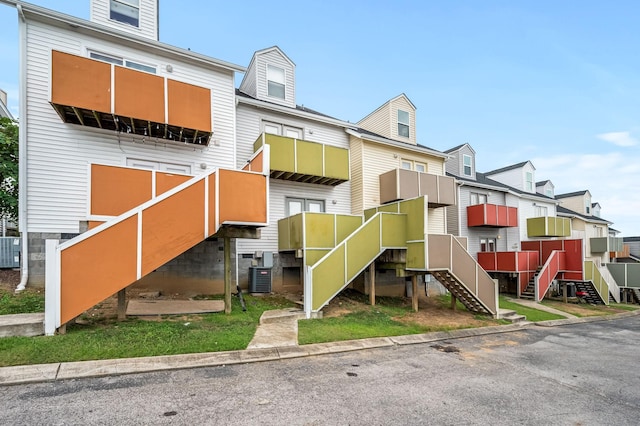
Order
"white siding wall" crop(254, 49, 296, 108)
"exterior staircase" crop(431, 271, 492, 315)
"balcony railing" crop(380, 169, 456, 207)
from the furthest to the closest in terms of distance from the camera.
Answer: "balcony railing" crop(380, 169, 456, 207), "white siding wall" crop(254, 49, 296, 108), "exterior staircase" crop(431, 271, 492, 315)

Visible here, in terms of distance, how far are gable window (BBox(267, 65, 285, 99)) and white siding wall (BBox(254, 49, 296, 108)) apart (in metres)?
0.17

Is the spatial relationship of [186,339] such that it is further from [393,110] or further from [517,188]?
[517,188]

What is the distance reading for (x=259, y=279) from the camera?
13492 mm

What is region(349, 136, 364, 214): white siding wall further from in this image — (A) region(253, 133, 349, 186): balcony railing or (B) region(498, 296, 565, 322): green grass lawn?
(B) region(498, 296, 565, 322): green grass lawn

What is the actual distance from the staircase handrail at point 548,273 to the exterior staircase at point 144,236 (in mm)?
18991

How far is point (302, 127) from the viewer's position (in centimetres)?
1639

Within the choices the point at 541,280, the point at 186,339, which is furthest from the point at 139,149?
the point at 541,280

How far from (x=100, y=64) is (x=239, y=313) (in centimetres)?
922

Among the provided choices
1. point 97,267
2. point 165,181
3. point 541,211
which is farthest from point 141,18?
point 541,211

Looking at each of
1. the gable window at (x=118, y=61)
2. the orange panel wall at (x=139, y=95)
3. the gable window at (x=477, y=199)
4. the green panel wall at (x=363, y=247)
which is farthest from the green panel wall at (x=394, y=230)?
the gable window at (x=477, y=199)

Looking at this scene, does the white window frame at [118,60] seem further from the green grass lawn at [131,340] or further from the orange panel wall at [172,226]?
the green grass lawn at [131,340]

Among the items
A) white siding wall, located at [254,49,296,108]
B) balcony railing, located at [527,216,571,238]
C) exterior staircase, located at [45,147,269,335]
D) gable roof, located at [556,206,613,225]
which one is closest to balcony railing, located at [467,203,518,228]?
balcony railing, located at [527,216,571,238]

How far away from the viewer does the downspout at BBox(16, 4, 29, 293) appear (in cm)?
996

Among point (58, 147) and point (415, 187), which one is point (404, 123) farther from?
point (58, 147)
